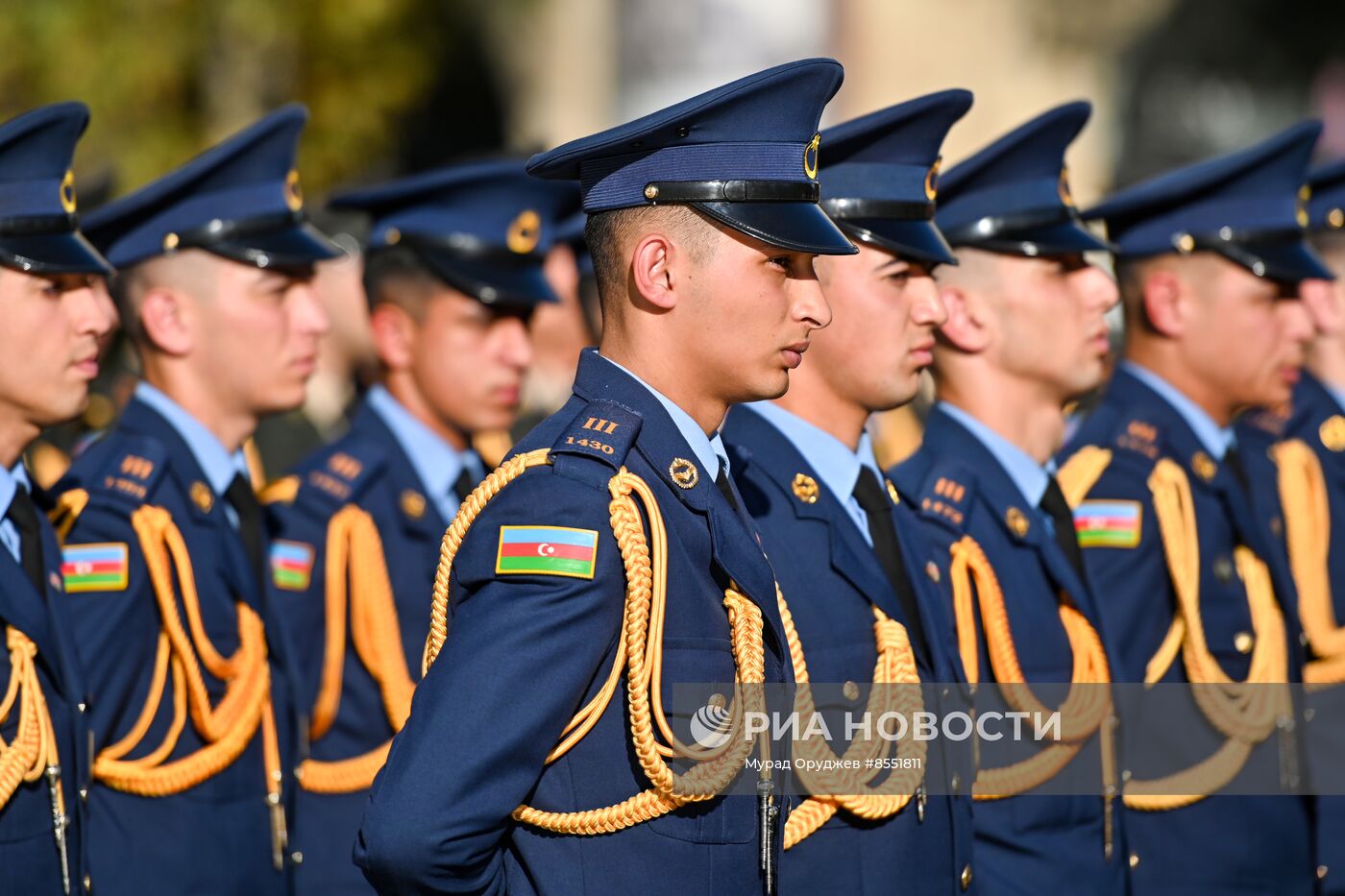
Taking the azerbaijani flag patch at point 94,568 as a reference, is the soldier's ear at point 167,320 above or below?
above

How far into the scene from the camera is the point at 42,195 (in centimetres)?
390

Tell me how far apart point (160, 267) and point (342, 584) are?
98 centimetres

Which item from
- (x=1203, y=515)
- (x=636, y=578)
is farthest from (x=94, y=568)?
(x=1203, y=515)

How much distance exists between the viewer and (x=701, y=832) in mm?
2750

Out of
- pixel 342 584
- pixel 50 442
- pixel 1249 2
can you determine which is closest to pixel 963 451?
pixel 342 584

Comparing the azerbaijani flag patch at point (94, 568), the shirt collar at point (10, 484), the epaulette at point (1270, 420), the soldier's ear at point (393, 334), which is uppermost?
the soldier's ear at point (393, 334)

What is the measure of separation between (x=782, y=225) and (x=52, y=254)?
1815 millimetres

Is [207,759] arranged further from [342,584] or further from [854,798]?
[854,798]

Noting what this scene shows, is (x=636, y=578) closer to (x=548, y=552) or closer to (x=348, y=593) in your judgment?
(x=548, y=552)

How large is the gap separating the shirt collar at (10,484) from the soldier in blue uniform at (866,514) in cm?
155

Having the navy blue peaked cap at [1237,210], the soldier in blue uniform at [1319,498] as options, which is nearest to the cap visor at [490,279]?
the navy blue peaked cap at [1237,210]

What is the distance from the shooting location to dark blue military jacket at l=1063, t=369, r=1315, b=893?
4.40m

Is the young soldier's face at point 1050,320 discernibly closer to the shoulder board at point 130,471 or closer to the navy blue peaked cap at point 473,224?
the navy blue peaked cap at point 473,224

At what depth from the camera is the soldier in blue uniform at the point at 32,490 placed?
352cm
